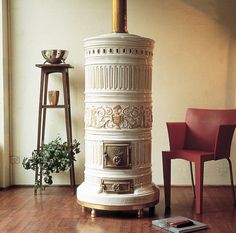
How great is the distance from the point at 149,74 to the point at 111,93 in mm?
373

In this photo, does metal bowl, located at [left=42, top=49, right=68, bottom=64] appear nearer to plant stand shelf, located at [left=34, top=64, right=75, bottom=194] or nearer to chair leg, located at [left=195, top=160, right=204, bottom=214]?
plant stand shelf, located at [left=34, top=64, right=75, bottom=194]

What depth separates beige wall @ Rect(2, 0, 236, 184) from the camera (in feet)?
13.3

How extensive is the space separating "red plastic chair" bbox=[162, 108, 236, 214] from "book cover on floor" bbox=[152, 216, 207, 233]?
313 millimetres

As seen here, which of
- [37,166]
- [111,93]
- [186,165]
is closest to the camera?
[111,93]

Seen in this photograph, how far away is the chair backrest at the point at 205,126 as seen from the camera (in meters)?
3.48

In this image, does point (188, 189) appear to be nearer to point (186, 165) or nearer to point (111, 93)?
point (186, 165)

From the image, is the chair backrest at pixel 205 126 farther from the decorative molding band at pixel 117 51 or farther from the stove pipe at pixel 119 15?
the stove pipe at pixel 119 15

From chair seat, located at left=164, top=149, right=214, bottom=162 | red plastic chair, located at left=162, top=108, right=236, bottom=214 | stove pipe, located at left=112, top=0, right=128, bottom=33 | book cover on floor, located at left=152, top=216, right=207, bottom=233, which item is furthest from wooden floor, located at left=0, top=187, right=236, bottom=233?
stove pipe, located at left=112, top=0, right=128, bottom=33

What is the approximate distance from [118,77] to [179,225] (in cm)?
120

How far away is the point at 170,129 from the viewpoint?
3443 mm

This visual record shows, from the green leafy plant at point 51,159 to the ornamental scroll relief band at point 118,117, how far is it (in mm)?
767

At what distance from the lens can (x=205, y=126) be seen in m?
3.55

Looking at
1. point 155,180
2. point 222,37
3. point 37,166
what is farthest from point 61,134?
point 222,37

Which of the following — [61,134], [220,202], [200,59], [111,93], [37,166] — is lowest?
[220,202]
